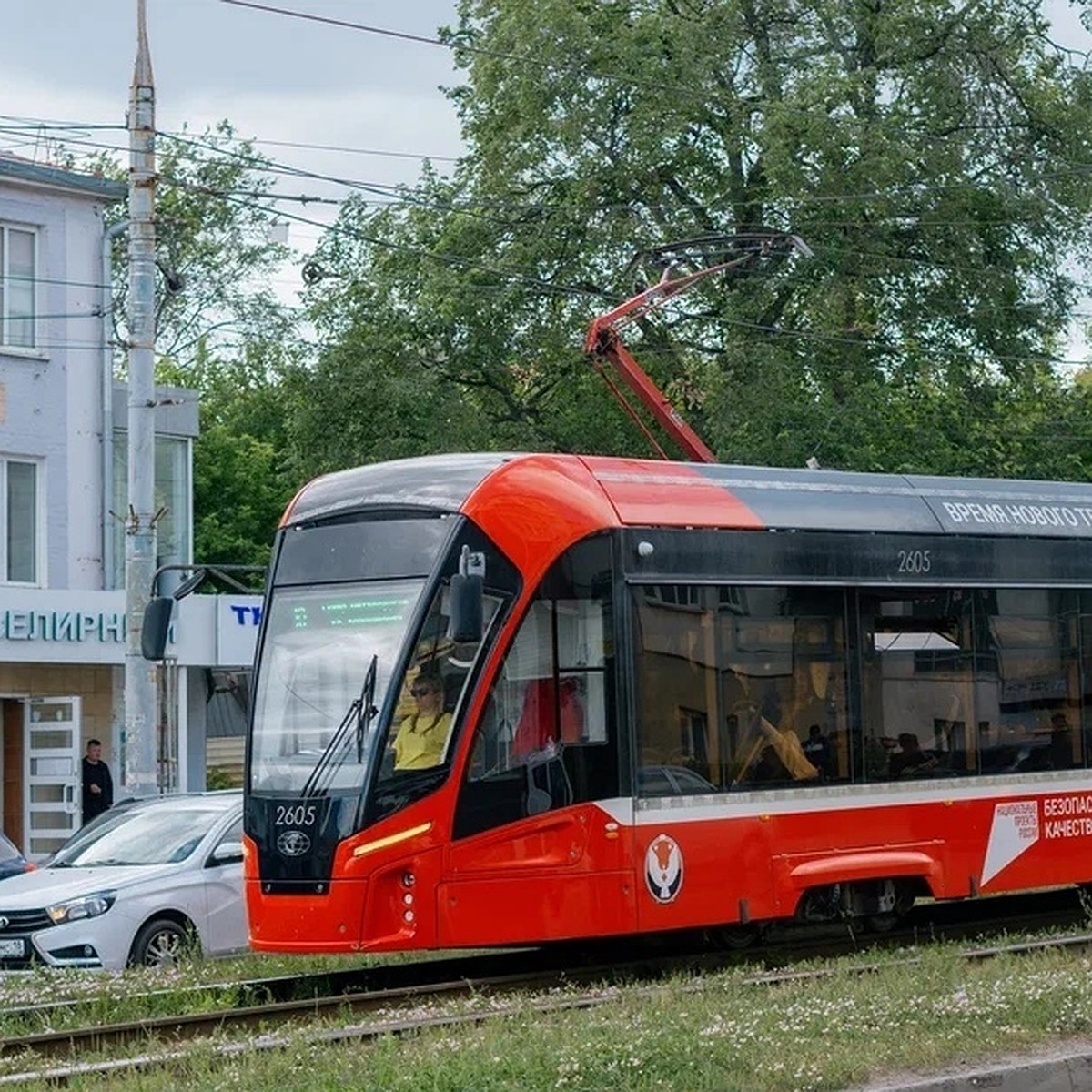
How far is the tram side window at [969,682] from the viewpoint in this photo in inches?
623

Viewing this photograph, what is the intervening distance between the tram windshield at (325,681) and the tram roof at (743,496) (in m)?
0.66

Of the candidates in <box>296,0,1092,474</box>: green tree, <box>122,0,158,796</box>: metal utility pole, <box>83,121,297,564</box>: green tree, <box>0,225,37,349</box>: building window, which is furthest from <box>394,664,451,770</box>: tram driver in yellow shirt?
<box>83,121,297,564</box>: green tree

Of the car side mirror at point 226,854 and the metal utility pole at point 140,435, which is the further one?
the metal utility pole at point 140,435

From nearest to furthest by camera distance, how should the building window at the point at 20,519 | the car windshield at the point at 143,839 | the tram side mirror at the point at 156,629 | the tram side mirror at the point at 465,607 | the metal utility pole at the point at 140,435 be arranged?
1. the tram side mirror at the point at 465,607
2. the tram side mirror at the point at 156,629
3. the car windshield at the point at 143,839
4. the metal utility pole at the point at 140,435
5. the building window at the point at 20,519

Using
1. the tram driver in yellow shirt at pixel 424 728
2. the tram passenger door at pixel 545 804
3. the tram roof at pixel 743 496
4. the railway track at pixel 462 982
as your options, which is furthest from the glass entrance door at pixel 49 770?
the tram driver in yellow shirt at pixel 424 728

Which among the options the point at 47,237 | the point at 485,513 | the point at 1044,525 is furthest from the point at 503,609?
the point at 47,237

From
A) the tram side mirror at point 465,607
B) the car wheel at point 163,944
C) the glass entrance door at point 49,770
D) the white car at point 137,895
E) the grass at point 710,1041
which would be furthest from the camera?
the glass entrance door at point 49,770

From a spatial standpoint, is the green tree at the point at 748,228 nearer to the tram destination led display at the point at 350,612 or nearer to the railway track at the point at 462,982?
the railway track at the point at 462,982

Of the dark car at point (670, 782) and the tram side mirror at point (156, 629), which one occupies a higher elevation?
the tram side mirror at point (156, 629)

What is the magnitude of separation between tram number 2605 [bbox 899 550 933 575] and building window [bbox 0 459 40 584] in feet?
54.7

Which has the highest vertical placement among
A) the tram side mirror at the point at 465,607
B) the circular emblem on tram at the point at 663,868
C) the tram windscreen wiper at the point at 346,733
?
the tram side mirror at the point at 465,607

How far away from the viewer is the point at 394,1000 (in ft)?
44.3

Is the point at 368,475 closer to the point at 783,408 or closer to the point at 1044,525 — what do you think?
the point at 1044,525

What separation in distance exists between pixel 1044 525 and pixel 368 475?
556 centimetres
